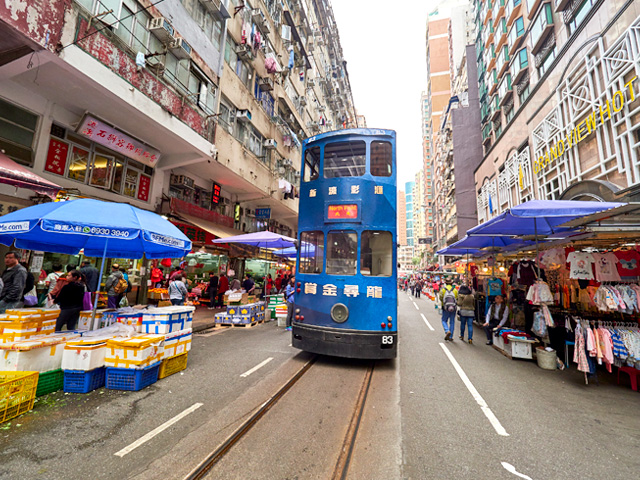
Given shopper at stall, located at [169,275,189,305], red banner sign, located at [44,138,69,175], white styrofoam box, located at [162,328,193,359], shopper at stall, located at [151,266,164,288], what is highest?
red banner sign, located at [44,138,69,175]

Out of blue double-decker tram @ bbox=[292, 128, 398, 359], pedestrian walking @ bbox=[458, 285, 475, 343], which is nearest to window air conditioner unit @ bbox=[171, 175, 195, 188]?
blue double-decker tram @ bbox=[292, 128, 398, 359]

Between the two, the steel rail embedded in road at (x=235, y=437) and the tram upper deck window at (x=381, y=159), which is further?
the tram upper deck window at (x=381, y=159)

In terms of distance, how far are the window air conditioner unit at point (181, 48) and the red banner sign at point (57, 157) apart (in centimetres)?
517

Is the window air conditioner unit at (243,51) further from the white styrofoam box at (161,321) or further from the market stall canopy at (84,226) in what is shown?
the white styrofoam box at (161,321)

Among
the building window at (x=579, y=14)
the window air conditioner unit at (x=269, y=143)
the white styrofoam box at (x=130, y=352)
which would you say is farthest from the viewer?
the window air conditioner unit at (x=269, y=143)

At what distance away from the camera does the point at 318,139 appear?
23.0 feet

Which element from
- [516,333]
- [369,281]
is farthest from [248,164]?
[516,333]

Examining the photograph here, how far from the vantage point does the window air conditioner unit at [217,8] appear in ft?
41.3

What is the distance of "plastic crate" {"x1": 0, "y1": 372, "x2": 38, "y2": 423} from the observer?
3.30m

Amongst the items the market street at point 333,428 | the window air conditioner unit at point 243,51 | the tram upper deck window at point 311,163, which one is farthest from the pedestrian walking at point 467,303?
the window air conditioner unit at point 243,51

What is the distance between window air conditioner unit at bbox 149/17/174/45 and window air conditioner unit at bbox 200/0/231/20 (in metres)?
3.71

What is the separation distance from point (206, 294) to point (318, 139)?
414 inches

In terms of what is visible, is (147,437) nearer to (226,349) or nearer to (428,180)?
(226,349)

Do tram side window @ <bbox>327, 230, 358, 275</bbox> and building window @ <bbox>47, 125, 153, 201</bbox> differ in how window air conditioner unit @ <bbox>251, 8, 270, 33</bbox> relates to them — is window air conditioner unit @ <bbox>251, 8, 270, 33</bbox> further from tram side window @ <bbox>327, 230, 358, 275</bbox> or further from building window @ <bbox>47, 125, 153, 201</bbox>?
tram side window @ <bbox>327, 230, 358, 275</bbox>
